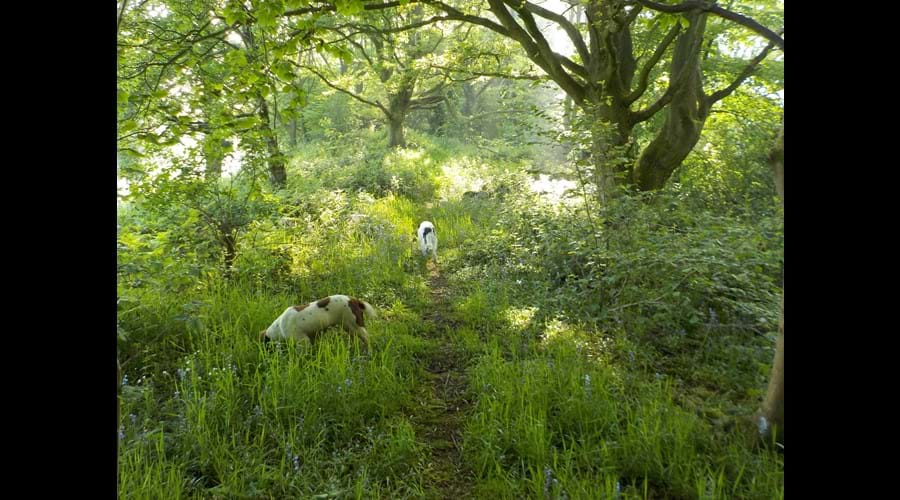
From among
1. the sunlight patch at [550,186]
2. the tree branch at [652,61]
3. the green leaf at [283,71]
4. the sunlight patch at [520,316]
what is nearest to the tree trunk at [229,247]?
the green leaf at [283,71]

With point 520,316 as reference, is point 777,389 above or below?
above

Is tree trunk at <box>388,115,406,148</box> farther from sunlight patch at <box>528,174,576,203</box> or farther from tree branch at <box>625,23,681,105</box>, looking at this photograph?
tree branch at <box>625,23,681,105</box>

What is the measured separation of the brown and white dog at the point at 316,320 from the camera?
4.04 m

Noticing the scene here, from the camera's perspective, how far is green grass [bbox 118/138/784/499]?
2.45 m

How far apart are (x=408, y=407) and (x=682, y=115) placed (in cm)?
676

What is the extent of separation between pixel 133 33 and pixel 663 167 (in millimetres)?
8085

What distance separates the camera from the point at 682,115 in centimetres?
717

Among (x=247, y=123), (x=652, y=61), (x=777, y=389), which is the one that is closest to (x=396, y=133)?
(x=652, y=61)

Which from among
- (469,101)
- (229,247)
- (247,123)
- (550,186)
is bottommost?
(229,247)

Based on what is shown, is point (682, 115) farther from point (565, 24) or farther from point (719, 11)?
point (719, 11)

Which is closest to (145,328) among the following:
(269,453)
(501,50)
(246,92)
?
(269,453)

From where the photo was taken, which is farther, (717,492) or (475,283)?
(475,283)

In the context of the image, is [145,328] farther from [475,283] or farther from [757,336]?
[757,336]
